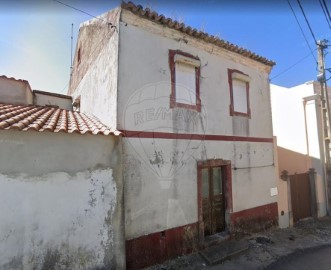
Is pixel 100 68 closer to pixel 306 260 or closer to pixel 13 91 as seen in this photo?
pixel 13 91

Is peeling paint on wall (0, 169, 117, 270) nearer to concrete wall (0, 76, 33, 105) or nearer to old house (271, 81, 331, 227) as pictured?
concrete wall (0, 76, 33, 105)

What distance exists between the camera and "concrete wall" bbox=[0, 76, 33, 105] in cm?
852

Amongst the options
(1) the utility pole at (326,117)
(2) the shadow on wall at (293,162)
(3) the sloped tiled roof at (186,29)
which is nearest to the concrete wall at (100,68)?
(3) the sloped tiled roof at (186,29)

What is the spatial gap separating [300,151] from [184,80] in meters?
7.88

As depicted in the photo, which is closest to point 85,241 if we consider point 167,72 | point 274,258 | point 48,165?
point 48,165

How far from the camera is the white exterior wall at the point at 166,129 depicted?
229 inches

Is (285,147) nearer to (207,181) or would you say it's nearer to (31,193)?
(207,181)

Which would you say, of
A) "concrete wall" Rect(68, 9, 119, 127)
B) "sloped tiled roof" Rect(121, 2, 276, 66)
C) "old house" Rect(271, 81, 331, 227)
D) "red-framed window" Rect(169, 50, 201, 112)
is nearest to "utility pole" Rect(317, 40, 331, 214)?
"old house" Rect(271, 81, 331, 227)

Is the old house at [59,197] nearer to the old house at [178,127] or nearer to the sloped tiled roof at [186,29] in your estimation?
the old house at [178,127]

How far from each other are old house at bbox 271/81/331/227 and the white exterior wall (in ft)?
8.12

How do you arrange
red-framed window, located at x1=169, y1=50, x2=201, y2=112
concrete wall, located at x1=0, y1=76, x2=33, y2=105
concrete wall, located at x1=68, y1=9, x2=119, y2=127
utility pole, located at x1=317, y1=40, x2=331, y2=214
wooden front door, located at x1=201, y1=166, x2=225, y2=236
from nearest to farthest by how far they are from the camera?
concrete wall, located at x1=68, y1=9, x2=119, y2=127 → red-framed window, located at x1=169, y1=50, x2=201, y2=112 → wooden front door, located at x1=201, y1=166, x2=225, y2=236 → concrete wall, located at x1=0, y1=76, x2=33, y2=105 → utility pole, located at x1=317, y1=40, x2=331, y2=214

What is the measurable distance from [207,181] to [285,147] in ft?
21.3

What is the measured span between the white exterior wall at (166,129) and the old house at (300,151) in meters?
2.48

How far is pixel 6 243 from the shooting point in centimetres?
396
